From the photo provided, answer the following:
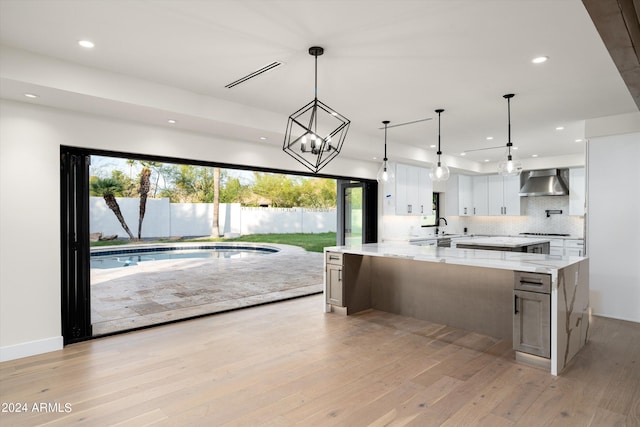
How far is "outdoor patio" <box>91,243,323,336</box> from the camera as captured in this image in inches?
192

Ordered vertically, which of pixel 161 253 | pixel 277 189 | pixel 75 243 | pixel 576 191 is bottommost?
pixel 161 253

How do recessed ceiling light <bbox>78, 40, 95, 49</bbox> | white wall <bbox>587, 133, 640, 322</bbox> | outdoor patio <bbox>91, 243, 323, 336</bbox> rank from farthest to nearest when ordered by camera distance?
outdoor patio <bbox>91, 243, 323, 336</bbox> → white wall <bbox>587, 133, 640, 322</bbox> → recessed ceiling light <bbox>78, 40, 95, 49</bbox>

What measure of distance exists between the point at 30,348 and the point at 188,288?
316 cm

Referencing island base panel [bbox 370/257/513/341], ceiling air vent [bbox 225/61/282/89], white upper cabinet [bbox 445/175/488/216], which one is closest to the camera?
ceiling air vent [bbox 225/61/282/89]

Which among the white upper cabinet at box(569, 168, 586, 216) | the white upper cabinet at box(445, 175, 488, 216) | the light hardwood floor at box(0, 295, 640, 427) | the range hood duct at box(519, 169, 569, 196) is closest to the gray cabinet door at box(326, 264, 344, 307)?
the light hardwood floor at box(0, 295, 640, 427)

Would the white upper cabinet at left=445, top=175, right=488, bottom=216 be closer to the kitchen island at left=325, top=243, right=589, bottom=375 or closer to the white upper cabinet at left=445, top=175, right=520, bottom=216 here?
the white upper cabinet at left=445, top=175, right=520, bottom=216

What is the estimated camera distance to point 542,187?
7840 millimetres

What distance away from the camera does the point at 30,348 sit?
136 inches

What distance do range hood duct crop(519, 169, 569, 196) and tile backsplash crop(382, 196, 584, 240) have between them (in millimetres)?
443

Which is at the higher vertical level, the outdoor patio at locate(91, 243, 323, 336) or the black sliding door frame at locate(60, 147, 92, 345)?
the black sliding door frame at locate(60, 147, 92, 345)

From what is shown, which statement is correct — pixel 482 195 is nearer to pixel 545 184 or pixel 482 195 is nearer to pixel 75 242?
pixel 545 184

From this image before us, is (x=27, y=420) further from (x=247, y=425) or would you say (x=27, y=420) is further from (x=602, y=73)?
(x=602, y=73)

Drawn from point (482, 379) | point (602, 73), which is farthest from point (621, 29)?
point (482, 379)

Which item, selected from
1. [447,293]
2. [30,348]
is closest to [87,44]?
[30,348]
